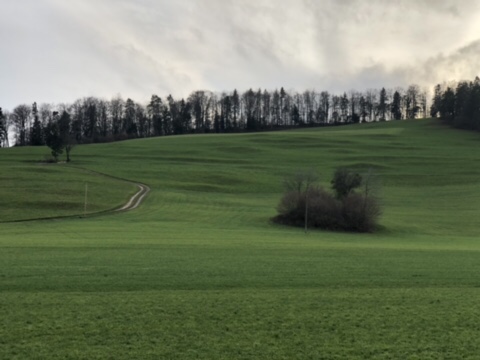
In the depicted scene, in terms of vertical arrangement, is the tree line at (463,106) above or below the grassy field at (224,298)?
above

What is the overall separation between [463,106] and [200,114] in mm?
92553

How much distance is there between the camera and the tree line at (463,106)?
135875 millimetres

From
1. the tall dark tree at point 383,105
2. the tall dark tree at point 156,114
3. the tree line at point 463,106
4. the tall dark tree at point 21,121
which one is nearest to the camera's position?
the tree line at point 463,106

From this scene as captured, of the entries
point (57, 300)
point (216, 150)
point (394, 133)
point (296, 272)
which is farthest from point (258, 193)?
point (394, 133)

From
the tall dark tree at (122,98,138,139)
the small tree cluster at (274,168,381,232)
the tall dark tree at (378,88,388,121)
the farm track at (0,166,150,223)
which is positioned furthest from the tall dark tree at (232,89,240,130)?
the small tree cluster at (274,168,381,232)

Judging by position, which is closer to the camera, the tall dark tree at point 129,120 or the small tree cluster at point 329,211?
the small tree cluster at point 329,211

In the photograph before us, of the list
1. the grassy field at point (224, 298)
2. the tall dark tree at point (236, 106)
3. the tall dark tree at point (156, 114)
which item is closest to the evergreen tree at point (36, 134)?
the tall dark tree at point (156, 114)

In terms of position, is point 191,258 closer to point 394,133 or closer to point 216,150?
point 216,150

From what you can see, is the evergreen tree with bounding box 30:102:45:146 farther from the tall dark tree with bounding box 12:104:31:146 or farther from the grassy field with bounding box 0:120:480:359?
the grassy field with bounding box 0:120:480:359

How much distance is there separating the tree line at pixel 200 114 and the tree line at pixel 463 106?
30611mm

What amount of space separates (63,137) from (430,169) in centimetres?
6953

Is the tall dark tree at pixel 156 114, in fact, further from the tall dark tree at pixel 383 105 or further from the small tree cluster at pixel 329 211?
the small tree cluster at pixel 329 211

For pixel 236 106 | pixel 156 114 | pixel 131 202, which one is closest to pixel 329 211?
pixel 131 202

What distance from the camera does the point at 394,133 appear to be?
13150 cm
